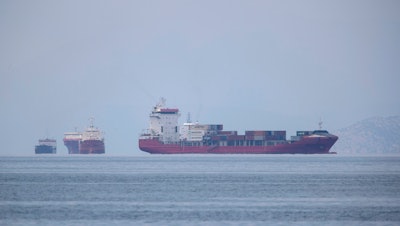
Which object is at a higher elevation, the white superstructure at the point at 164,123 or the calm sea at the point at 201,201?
the white superstructure at the point at 164,123

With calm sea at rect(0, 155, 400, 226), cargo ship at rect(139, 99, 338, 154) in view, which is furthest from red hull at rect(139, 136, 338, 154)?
calm sea at rect(0, 155, 400, 226)

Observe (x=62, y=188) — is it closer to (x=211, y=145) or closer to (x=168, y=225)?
(x=168, y=225)

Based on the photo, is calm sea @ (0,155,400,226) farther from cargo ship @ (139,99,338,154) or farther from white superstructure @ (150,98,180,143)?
white superstructure @ (150,98,180,143)

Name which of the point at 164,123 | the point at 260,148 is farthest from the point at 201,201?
the point at 164,123

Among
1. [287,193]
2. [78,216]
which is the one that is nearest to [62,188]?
[287,193]

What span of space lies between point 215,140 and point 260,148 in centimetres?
880

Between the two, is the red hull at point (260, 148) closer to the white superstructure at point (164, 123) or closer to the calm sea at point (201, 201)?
the white superstructure at point (164, 123)

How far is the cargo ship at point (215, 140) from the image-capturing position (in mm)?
159000

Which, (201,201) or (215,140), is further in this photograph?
(215,140)

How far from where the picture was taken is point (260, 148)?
529 feet

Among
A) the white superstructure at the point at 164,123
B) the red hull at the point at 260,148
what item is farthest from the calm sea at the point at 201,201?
the white superstructure at the point at 164,123

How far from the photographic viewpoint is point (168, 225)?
4359 cm

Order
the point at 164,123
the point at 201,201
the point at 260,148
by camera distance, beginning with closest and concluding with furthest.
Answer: the point at 201,201, the point at 260,148, the point at 164,123

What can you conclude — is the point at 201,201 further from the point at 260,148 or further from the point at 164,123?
the point at 164,123
